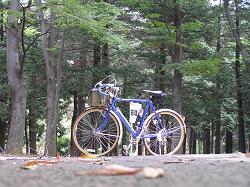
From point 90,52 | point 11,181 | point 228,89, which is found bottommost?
point 11,181

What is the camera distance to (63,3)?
10359mm

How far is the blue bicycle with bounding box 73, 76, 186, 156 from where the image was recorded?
7383mm

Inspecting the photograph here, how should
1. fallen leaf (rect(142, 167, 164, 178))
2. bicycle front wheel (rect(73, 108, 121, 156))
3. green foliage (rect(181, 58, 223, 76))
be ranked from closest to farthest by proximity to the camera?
1. fallen leaf (rect(142, 167, 164, 178))
2. bicycle front wheel (rect(73, 108, 121, 156))
3. green foliage (rect(181, 58, 223, 76))

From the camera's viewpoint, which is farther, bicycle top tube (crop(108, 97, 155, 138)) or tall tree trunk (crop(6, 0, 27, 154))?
tall tree trunk (crop(6, 0, 27, 154))

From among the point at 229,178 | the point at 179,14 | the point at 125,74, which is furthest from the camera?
the point at 125,74

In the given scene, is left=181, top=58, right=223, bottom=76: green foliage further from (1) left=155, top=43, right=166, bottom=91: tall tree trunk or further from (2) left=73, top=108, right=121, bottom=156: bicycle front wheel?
(1) left=155, top=43, right=166, bottom=91: tall tree trunk

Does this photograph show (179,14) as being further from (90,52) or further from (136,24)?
(90,52)

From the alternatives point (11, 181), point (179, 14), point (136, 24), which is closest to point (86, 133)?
point (11, 181)

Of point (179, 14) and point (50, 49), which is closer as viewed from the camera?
point (50, 49)

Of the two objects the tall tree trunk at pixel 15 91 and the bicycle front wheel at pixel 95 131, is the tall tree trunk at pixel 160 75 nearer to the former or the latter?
the tall tree trunk at pixel 15 91

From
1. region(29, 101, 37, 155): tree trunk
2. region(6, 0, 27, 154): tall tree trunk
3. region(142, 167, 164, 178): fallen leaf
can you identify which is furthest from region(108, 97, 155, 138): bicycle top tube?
region(29, 101, 37, 155): tree trunk

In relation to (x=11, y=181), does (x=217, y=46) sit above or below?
above

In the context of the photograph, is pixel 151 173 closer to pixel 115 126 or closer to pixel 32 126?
pixel 115 126

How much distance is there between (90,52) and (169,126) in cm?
1406
